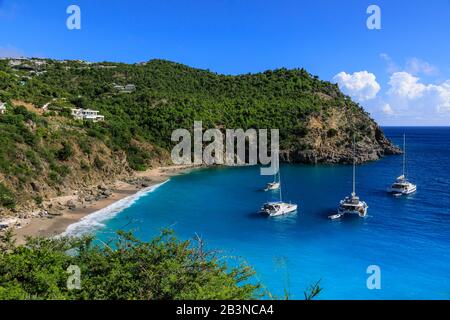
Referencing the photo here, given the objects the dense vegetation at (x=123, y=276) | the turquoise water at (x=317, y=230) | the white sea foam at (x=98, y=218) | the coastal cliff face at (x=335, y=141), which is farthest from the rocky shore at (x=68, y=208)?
the coastal cliff face at (x=335, y=141)

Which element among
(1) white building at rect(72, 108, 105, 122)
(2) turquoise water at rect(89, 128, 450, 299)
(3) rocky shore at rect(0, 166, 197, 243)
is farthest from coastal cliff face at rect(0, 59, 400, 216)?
(2) turquoise water at rect(89, 128, 450, 299)

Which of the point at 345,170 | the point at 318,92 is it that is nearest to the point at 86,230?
the point at 345,170

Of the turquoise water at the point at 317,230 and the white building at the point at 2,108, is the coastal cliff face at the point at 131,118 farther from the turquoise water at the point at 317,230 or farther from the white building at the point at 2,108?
the turquoise water at the point at 317,230

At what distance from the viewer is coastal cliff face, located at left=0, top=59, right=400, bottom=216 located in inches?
2005

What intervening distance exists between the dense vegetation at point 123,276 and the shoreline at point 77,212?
8.69m

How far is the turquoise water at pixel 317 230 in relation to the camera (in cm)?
2898

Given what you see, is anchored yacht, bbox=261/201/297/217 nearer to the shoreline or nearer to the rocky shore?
the shoreline

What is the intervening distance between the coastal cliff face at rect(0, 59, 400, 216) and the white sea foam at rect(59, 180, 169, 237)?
4.70m

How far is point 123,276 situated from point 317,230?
2793cm

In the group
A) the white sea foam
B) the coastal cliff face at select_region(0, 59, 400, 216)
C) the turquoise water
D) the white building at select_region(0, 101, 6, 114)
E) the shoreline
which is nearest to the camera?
the turquoise water

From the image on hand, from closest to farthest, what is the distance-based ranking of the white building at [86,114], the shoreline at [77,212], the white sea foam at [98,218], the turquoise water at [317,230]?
the turquoise water at [317,230]
the shoreline at [77,212]
the white sea foam at [98,218]
the white building at [86,114]

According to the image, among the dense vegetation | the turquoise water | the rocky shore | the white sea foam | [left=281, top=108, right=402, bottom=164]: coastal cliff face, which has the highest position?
[left=281, top=108, right=402, bottom=164]: coastal cliff face
